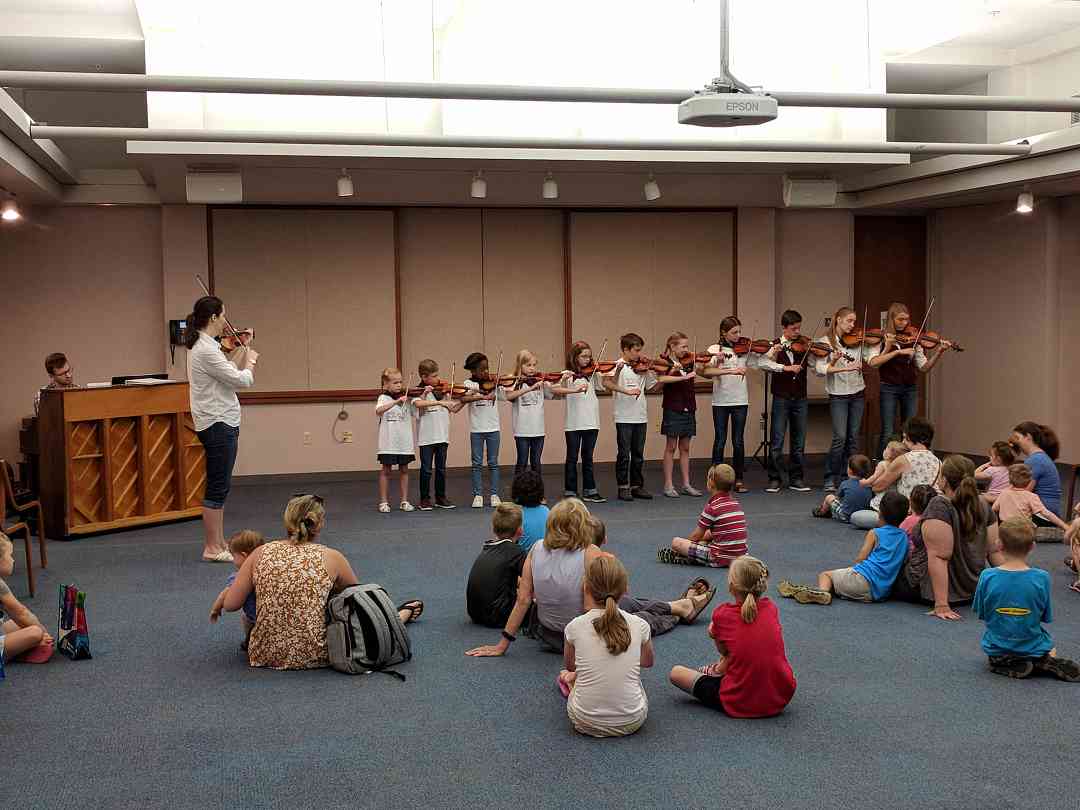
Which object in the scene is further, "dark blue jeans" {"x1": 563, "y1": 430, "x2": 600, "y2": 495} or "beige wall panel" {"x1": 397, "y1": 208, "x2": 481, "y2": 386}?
"beige wall panel" {"x1": 397, "y1": 208, "x2": 481, "y2": 386}

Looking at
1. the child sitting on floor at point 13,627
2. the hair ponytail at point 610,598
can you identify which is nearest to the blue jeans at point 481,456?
the child sitting on floor at point 13,627

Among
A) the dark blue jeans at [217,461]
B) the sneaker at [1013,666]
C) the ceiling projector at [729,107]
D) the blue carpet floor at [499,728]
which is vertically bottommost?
the blue carpet floor at [499,728]

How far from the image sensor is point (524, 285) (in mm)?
11930

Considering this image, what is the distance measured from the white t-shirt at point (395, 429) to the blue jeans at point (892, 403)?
439 cm

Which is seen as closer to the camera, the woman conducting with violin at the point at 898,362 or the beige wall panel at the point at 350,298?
the woman conducting with violin at the point at 898,362

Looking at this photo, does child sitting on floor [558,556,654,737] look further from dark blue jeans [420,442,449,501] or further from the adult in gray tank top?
dark blue jeans [420,442,449,501]

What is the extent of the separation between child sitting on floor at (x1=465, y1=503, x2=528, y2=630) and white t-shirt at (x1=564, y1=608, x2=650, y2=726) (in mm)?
1496

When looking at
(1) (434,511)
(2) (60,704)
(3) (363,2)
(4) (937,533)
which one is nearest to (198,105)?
(3) (363,2)

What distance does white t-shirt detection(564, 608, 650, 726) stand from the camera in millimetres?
4242

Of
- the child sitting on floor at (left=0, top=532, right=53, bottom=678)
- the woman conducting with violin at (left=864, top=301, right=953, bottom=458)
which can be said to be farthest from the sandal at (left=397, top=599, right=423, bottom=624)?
the woman conducting with violin at (left=864, top=301, right=953, bottom=458)

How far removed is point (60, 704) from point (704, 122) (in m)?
3.78

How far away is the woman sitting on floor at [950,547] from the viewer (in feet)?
19.7

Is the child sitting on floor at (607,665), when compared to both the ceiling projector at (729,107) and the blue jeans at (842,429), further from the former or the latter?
the blue jeans at (842,429)

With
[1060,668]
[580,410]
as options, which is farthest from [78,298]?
[1060,668]
